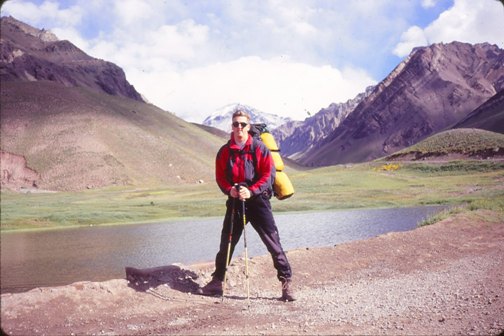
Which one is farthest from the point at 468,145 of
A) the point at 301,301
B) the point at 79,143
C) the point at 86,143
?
the point at 79,143

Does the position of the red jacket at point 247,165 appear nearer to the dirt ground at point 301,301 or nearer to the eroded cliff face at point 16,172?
the dirt ground at point 301,301

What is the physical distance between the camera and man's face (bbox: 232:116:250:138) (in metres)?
7.71

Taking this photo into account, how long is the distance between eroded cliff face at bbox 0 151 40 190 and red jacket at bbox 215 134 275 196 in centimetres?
8626

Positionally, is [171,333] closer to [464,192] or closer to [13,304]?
[13,304]

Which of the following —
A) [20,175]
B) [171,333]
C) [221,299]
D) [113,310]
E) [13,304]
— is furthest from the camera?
[20,175]

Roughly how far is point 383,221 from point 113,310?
25.1 m

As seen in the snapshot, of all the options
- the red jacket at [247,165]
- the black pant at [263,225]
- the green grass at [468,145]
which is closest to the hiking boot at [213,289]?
the black pant at [263,225]

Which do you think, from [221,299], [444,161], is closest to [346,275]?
[221,299]

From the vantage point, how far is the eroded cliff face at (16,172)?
284ft

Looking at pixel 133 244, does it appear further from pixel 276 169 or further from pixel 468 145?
pixel 468 145

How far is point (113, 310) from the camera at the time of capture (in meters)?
7.13

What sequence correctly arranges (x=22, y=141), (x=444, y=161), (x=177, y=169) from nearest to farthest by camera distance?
(x=444, y=161)
(x=22, y=141)
(x=177, y=169)

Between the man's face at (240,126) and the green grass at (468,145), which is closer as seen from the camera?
the man's face at (240,126)

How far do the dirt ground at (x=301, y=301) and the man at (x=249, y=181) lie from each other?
2.92 ft
